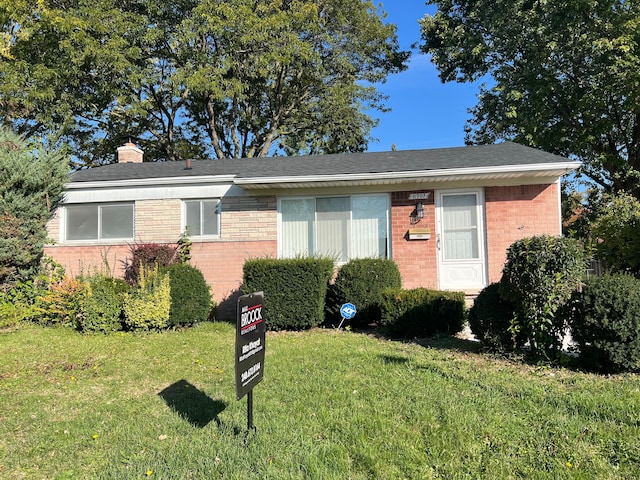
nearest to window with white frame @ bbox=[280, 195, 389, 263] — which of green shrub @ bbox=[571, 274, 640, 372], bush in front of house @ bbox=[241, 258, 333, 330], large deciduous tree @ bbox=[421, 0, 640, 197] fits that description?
bush in front of house @ bbox=[241, 258, 333, 330]

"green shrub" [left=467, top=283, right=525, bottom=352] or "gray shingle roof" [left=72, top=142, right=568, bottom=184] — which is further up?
"gray shingle roof" [left=72, top=142, right=568, bottom=184]

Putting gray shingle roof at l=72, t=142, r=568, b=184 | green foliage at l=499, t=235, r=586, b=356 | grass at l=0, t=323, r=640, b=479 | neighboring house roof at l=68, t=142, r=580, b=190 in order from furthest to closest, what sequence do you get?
gray shingle roof at l=72, t=142, r=568, b=184 → neighboring house roof at l=68, t=142, r=580, b=190 → green foliage at l=499, t=235, r=586, b=356 → grass at l=0, t=323, r=640, b=479

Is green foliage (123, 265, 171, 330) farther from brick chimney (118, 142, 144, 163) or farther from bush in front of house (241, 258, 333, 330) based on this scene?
brick chimney (118, 142, 144, 163)

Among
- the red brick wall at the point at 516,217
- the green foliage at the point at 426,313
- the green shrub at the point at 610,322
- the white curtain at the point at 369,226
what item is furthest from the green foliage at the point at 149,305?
the red brick wall at the point at 516,217

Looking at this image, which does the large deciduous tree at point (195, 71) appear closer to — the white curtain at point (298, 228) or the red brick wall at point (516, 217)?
the white curtain at point (298, 228)

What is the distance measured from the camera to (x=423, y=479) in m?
2.93

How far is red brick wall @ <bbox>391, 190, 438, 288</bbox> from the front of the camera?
10094 mm

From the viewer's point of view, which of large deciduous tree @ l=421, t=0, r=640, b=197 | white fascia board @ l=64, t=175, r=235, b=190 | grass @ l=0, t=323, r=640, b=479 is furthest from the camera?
large deciduous tree @ l=421, t=0, r=640, b=197

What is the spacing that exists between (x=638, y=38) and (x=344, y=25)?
1249 cm

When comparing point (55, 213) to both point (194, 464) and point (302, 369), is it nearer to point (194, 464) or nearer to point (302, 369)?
point (302, 369)

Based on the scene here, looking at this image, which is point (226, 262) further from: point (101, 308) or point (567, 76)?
point (567, 76)

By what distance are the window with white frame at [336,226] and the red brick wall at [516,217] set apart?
242cm

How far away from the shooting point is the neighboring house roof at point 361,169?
9453 millimetres

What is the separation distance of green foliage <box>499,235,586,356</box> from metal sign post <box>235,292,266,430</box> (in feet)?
11.1
